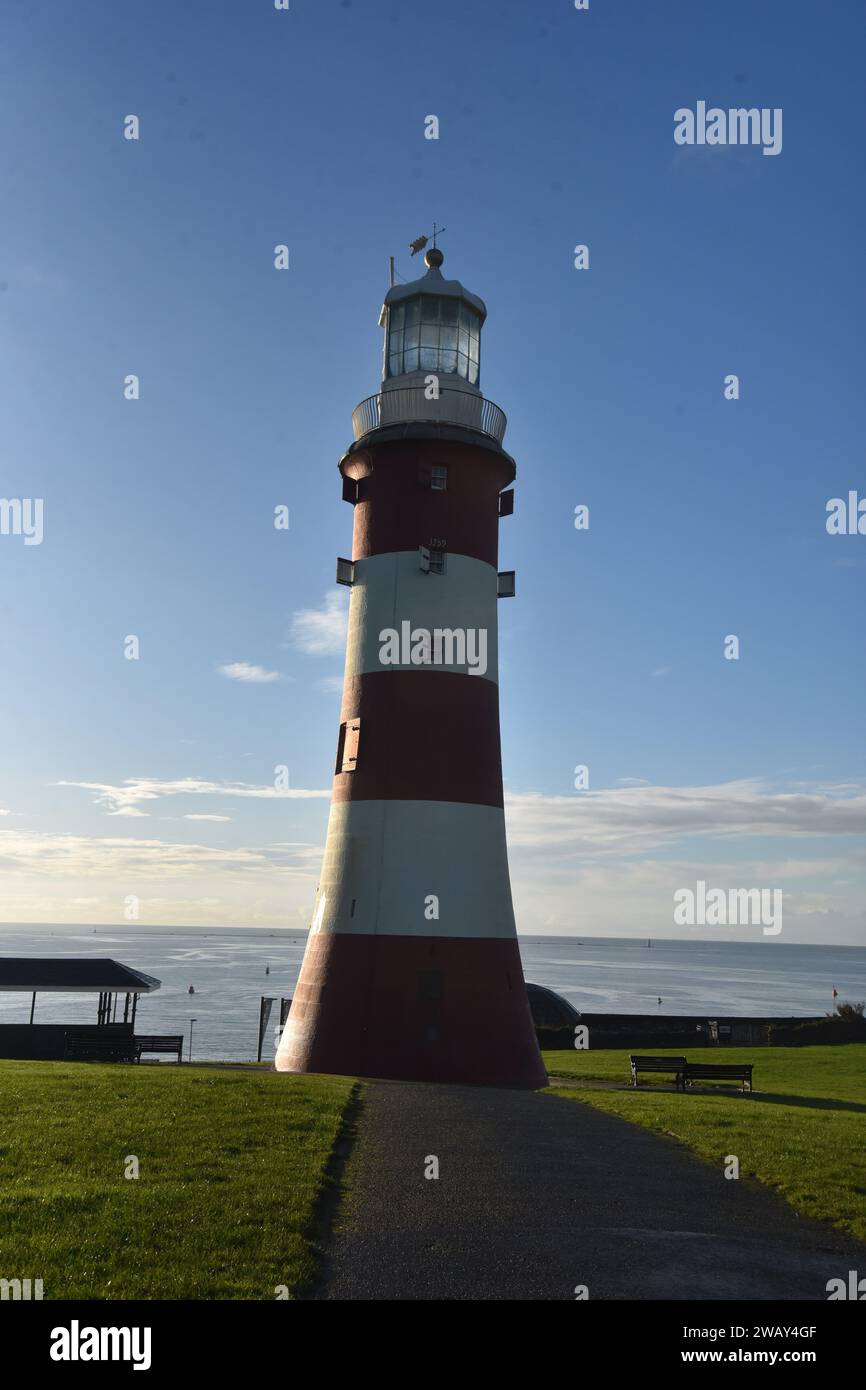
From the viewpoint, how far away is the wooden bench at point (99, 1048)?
23.2 meters

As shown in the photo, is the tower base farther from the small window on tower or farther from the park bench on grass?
the park bench on grass

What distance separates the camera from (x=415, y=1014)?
1912 cm

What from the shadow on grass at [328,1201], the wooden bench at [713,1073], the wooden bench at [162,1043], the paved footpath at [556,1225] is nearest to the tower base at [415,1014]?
the shadow on grass at [328,1201]

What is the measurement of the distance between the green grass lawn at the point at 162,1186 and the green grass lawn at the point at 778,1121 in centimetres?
504

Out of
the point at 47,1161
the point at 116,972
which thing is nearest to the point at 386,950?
the point at 47,1161

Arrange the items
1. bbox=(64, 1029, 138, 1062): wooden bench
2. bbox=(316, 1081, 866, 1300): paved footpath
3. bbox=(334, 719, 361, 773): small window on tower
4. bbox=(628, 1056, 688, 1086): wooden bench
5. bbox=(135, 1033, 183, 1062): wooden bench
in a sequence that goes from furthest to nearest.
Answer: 1. bbox=(135, 1033, 183, 1062): wooden bench
2. bbox=(628, 1056, 688, 1086): wooden bench
3. bbox=(64, 1029, 138, 1062): wooden bench
4. bbox=(334, 719, 361, 773): small window on tower
5. bbox=(316, 1081, 866, 1300): paved footpath

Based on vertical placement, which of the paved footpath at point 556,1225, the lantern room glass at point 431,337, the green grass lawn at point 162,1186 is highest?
the lantern room glass at point 431,337

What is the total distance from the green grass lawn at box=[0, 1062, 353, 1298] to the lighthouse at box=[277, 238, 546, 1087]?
3763mm

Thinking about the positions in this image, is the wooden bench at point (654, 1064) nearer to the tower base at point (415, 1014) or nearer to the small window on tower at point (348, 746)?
the tower base at point (415, 1014)

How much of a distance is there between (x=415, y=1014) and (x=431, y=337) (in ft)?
49.3

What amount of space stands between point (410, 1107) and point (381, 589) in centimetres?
1071

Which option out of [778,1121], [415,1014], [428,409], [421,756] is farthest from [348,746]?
[778,1121]

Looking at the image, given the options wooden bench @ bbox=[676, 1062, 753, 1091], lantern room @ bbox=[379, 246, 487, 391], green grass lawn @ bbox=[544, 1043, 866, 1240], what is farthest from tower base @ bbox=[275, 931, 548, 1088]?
lantern room @ bbox=[379, 246, 487, 391]

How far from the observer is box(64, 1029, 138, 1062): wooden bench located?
23.2 meters
